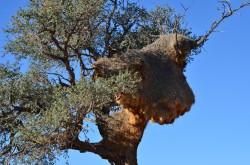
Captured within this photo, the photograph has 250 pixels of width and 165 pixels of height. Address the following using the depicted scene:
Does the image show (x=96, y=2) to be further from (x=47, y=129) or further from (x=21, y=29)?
(x=47, y=129)

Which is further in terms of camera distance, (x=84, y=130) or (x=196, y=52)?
(x=196, y=52)

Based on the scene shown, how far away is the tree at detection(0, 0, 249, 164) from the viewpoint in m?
16.0

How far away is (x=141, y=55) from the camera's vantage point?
18.7 meters

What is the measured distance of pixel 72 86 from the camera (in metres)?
16.3

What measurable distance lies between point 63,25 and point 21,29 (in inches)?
82.8

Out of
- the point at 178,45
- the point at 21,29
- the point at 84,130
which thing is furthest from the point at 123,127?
the point at 21,29

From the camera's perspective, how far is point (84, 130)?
1731 centimetres

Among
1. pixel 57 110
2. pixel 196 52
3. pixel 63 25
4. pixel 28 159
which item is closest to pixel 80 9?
pixel 63 25

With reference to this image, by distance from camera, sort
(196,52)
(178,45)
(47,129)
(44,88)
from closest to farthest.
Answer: (47,129), (44,88), (178,45), (196,52)

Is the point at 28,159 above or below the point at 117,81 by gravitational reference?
below

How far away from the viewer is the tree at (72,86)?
628 inches

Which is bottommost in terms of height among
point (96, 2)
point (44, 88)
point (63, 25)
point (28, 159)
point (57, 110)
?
point (28, 159)

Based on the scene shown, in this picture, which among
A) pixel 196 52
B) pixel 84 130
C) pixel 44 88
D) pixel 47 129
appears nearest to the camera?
pixel 47 129

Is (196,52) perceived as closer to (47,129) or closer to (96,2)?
(96,2)
